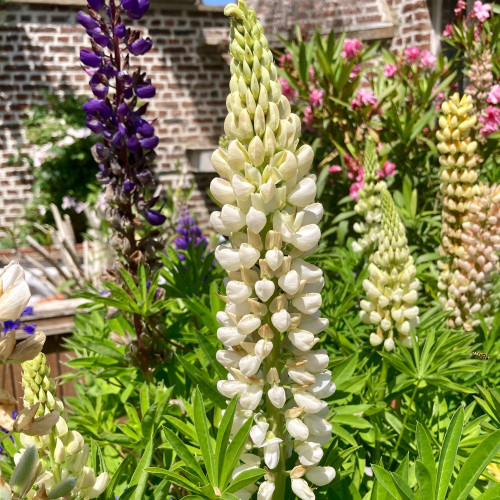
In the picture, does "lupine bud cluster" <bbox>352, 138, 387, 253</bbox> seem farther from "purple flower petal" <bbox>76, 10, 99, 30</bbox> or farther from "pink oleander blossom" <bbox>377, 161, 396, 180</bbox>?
"purple flower petal" <bbox>76, 10, 99, 30</bbox>

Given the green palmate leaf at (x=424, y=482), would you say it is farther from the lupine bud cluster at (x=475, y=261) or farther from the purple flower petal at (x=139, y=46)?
the purple flower petal at (x=139, y=46)

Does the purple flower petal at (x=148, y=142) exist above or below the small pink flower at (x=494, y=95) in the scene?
above

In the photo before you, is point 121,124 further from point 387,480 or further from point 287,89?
point 287,89

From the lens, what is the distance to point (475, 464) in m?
0.68

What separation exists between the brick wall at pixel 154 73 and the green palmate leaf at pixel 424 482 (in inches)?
222

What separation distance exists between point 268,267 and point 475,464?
361mm

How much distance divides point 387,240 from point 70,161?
5334mm

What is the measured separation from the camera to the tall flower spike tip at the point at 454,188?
161 cm

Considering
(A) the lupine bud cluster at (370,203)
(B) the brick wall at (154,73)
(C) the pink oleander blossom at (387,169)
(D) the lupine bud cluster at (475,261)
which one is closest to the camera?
(D) the lupine bud cluster at (475,261)

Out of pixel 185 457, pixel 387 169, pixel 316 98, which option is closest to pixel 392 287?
pixel 185 457

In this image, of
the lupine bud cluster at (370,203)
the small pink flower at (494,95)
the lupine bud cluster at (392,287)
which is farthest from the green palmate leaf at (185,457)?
the small pink flower at (494,95)

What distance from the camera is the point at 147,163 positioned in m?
1.47

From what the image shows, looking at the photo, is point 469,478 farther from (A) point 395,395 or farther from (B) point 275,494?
(A) point 395,395

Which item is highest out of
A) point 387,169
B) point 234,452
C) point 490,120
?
point 490,120
